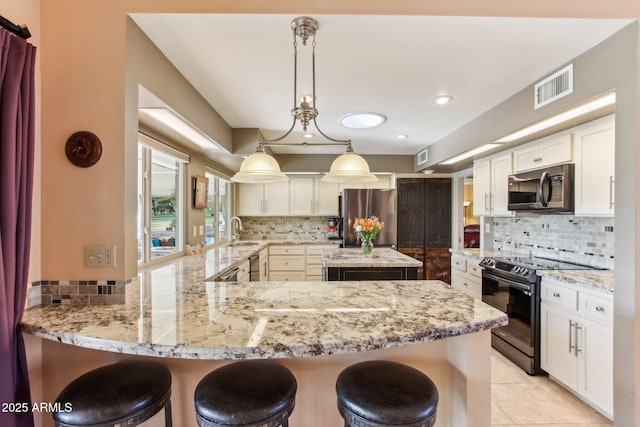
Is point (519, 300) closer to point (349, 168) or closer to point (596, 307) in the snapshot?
point (596, 307)

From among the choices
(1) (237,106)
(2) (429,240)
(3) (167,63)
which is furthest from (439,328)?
(2) (429,240)

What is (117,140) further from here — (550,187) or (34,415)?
(550,187)

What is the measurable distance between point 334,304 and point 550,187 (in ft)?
7.90

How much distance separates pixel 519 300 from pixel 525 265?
1.07 feet

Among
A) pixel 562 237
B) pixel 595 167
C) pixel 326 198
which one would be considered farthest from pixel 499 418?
pixel 326 198

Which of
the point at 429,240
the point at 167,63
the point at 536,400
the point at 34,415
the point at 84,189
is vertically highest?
the point at 167,63

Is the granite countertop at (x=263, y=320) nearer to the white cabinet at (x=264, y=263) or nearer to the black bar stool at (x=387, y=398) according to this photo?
the black bar stool at (x=387, y=398)

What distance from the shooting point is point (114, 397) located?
1045 millimetres

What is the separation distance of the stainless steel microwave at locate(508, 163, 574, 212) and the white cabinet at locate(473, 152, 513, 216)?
251mm

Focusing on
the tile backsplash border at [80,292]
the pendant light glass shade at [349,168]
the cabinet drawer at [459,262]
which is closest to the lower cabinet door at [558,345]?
the cabinet drawer at [459,262]

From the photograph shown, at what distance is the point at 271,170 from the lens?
2188mm

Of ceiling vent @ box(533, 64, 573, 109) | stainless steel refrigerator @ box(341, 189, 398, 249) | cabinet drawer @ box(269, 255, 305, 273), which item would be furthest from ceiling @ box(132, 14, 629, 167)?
cabinet drawer @ box(269, 255, 305, 273)

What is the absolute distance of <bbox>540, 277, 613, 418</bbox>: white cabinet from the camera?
73.5 inches

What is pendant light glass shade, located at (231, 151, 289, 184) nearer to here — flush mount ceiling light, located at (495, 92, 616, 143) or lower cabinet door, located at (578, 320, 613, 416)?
flush mount ceiling light, located at (495, 92, 616, 143)
